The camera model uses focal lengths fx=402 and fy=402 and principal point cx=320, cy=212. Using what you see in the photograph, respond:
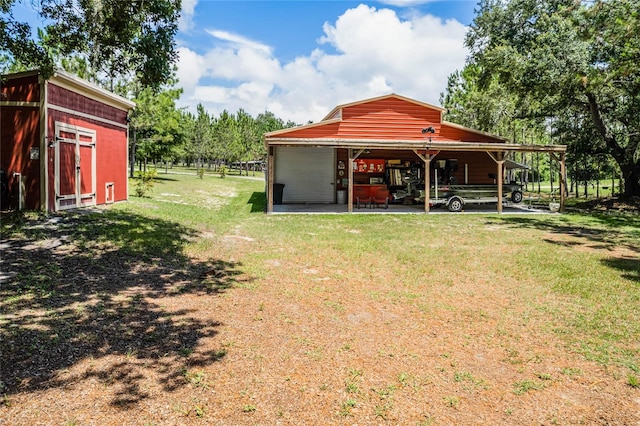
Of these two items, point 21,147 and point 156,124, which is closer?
point 21,147

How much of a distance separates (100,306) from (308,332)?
265 cm

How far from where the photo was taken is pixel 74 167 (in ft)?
38.0

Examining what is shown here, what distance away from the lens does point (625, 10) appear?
38.3ft

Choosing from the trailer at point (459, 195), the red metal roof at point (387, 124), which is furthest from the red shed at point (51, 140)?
the trailer at point (459, 195)

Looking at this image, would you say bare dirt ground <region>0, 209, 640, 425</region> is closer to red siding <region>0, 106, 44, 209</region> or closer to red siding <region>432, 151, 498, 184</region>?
red siding <region>0, 106, 44, 209</region>

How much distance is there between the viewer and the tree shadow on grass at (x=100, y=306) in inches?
135

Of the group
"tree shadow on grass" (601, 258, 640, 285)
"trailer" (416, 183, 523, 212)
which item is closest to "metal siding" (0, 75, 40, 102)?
"tree shadow on grass" (601, 258, 640, 285)

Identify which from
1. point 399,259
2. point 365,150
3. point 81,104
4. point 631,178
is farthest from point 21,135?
point 631,178

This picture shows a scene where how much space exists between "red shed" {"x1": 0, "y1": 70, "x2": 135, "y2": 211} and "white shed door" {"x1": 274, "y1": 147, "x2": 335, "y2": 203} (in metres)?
8.33

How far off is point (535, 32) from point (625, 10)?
9.52 m

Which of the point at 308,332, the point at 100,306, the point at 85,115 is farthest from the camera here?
the point at 85,115

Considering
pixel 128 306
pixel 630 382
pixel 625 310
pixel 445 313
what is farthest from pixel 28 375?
pixel 625 310

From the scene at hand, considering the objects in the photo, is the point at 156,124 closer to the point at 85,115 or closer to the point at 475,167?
the point at 85,115

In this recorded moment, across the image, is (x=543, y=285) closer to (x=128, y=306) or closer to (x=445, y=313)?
(x=445, y=313)
